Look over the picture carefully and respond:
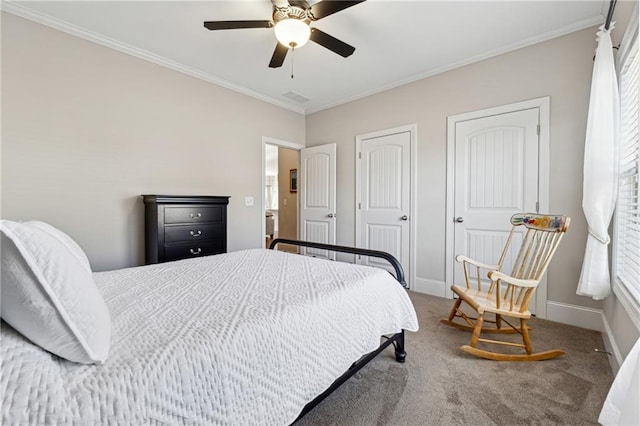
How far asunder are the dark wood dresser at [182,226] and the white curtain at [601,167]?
3321mm

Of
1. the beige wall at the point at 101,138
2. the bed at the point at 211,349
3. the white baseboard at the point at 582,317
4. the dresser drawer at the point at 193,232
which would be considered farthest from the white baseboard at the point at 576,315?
the beige wall at the point at 101,138

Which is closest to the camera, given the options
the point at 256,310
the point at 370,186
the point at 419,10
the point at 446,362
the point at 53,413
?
the point at 53,413

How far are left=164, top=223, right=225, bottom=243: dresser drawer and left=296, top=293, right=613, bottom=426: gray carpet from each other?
2.12 metres

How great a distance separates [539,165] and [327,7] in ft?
7.91

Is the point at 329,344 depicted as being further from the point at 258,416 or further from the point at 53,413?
the point at 53,413

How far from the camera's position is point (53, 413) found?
577 millimetres

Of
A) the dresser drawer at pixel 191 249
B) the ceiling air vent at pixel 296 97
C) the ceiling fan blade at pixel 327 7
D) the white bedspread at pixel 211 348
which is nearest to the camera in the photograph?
the white bedspread at pixel 211 348

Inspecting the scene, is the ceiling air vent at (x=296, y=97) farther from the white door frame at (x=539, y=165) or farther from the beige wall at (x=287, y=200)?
the white door frame at (x=539, y=165)

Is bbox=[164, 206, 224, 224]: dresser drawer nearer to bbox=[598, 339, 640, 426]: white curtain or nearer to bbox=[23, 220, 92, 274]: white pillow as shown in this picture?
bbox=[23, 220, 92, 274]: white pillow

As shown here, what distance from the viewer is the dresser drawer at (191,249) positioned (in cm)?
276

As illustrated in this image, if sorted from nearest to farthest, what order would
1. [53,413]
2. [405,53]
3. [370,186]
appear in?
[53,413], [405,53], [370,186]

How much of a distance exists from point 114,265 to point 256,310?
8.19ft

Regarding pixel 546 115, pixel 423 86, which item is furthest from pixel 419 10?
pixel 546 115

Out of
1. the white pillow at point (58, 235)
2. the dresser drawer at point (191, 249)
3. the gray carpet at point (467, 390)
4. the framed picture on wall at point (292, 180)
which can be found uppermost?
the framed picture on wall at point (292, 180)
